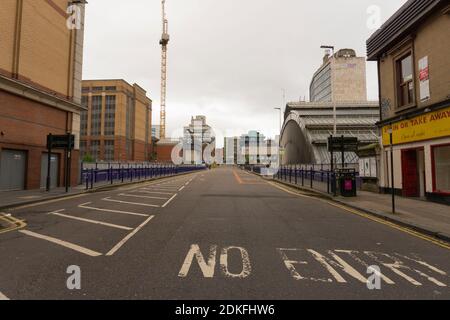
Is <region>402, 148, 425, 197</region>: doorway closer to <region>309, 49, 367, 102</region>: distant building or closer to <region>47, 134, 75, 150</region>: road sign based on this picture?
<region>47, 134, 75, 150</region>: road sign

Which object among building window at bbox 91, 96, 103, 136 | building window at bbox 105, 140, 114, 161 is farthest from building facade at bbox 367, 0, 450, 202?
building window at bbox 91, 96, 103, 136

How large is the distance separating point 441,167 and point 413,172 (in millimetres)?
2027

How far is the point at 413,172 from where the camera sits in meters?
15.6

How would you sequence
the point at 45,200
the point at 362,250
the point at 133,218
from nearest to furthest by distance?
the point at 362,250
the point at 133,218
the point at 45,200

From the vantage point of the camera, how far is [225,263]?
5.12 m

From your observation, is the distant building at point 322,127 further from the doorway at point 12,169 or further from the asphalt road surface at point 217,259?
the asphalt road surface at point 217,259

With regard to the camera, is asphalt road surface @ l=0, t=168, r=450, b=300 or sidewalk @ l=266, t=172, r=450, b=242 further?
sidewalk @ l=266, t=172, r=450, b=242

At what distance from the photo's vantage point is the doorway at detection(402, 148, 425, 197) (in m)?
15.4

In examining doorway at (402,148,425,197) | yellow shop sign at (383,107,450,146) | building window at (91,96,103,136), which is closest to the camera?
yellow shop sign at (383,107,450,146)

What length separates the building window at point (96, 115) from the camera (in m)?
110
